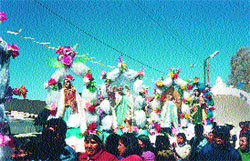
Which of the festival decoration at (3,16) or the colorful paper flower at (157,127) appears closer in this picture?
the festival decoration at (3,16)

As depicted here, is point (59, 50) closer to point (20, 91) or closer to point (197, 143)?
point (20, 91)

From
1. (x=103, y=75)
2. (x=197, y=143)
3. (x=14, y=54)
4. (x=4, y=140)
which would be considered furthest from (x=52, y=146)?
(x=103, y=75)

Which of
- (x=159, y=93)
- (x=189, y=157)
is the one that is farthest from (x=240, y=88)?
(x=189, y=157)

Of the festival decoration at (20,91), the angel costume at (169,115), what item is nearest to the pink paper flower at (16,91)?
the festival decoration at (20,91)

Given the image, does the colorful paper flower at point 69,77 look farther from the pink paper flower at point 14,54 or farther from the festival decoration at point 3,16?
the festival decoration at point 3,16

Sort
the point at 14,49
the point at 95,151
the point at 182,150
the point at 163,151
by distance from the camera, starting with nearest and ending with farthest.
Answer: the point at 95,151, the point at 14,49, the point at 163,151, the point at 182,150

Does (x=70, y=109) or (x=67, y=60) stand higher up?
(x=67, y=60)

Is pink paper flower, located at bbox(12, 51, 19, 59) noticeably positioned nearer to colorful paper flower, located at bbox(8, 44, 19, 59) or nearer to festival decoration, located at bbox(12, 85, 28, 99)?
colorful paper flower, located at bbox(8, 44, 19, 59)

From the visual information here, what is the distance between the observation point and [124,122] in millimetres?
8156

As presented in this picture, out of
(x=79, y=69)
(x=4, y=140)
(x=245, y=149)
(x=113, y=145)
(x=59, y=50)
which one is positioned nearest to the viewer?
(x=4, y=140)

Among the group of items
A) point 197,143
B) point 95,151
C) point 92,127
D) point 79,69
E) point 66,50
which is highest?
point 66,50

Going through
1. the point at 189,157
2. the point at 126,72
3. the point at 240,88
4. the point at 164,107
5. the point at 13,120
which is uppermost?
the point at 240,88

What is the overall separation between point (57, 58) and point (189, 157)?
3181 millimetres

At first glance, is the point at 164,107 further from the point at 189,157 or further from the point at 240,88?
the point at 240,88
